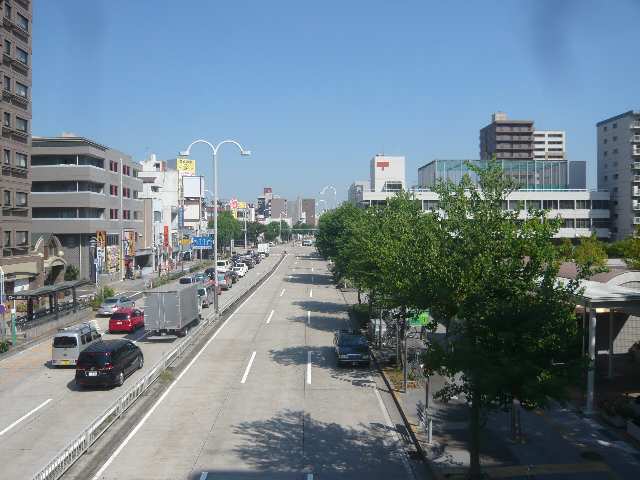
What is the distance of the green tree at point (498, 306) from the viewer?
485 inches

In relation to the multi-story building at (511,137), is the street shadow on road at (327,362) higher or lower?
lower

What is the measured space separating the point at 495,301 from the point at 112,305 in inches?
1505

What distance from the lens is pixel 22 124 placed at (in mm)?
48031

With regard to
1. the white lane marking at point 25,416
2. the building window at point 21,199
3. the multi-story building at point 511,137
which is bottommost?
the white lane marking at point 25,416

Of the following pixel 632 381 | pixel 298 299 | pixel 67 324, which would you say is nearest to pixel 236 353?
pixel 67 324

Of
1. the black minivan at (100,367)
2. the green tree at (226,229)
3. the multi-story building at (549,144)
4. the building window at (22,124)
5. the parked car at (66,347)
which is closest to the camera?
the black minivan at (100,367)

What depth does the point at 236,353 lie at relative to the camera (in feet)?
104

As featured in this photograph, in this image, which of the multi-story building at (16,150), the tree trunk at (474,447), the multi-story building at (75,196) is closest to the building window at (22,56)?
the multi-story building at (16,150)

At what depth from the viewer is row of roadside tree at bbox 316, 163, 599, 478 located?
12.4 meters

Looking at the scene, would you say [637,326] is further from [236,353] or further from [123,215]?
[123,215]

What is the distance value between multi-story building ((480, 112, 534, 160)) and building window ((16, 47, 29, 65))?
Answer: 123299 mm

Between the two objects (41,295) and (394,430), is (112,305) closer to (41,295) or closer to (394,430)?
(41,295)

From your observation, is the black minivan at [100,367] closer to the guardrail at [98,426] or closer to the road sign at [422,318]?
the guardrail at [98,426]

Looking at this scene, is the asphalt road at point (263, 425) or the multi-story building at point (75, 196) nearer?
the asphalt road at point (263, 425)
